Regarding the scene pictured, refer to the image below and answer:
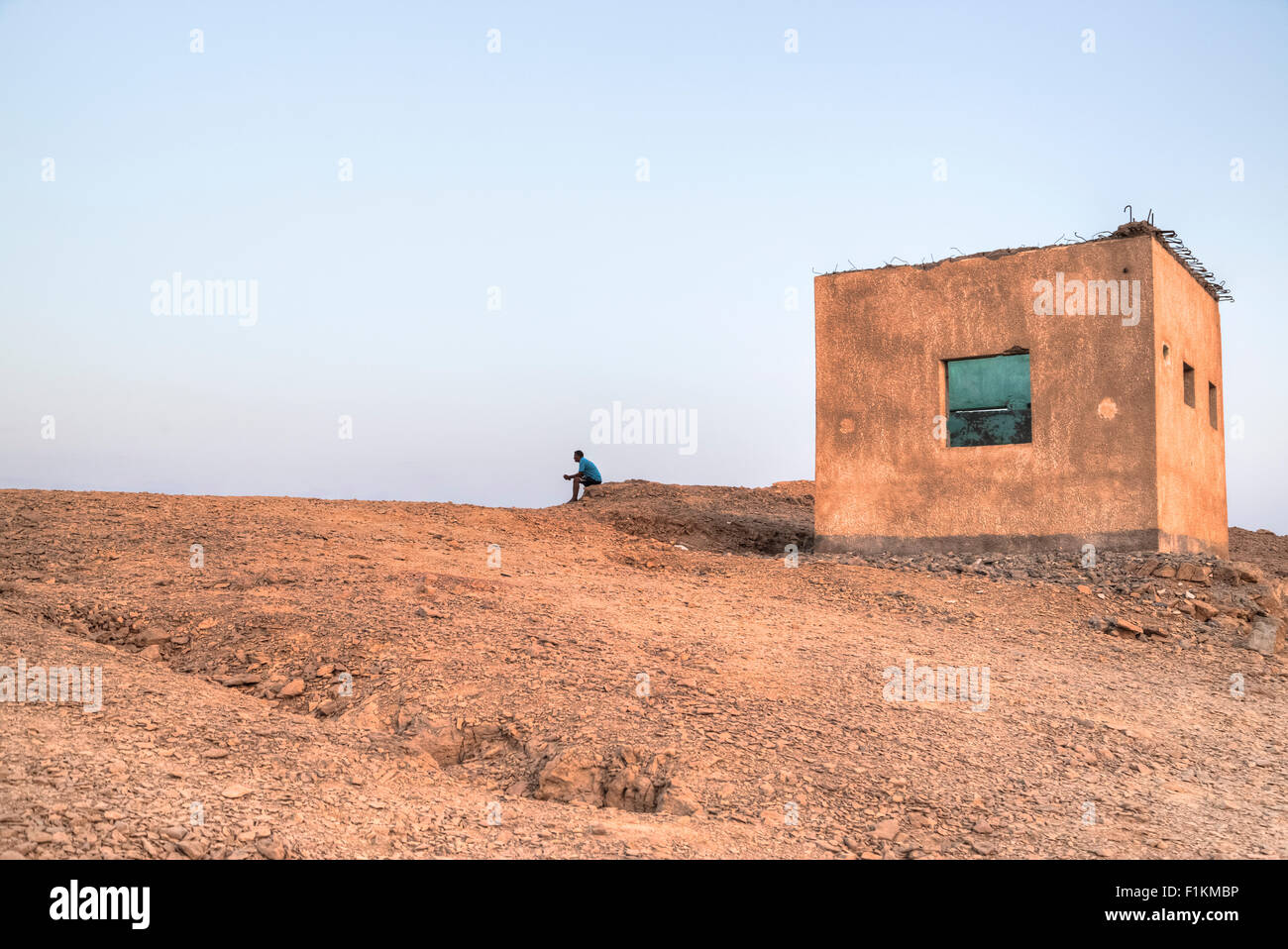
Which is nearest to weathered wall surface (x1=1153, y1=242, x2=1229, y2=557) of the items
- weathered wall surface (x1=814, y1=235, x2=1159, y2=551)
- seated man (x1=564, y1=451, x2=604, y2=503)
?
weathered wall surface (x1=814, y1=235, x2=1159, y2=551)

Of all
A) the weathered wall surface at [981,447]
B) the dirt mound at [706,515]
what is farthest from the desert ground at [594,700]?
the dirt mound at [706,515]

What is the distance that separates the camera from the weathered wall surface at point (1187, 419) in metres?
11.3

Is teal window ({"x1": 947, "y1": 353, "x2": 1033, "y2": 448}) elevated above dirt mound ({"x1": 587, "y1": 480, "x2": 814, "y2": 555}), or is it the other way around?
teal window ({"x1": 947, "y1": 353, "x2": 1033, "y2": 448})

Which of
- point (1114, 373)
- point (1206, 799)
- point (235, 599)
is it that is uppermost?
point (1114, 373)

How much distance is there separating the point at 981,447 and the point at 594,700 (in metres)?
6.75

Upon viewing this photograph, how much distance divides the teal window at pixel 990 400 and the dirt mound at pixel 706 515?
9.60 ft

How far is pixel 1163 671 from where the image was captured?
871cm

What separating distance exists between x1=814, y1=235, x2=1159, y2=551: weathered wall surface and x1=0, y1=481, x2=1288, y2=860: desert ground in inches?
22.3

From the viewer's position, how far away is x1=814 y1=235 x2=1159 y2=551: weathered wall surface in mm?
11148

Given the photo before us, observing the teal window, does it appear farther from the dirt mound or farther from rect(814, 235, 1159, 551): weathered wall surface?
the dirt mound
